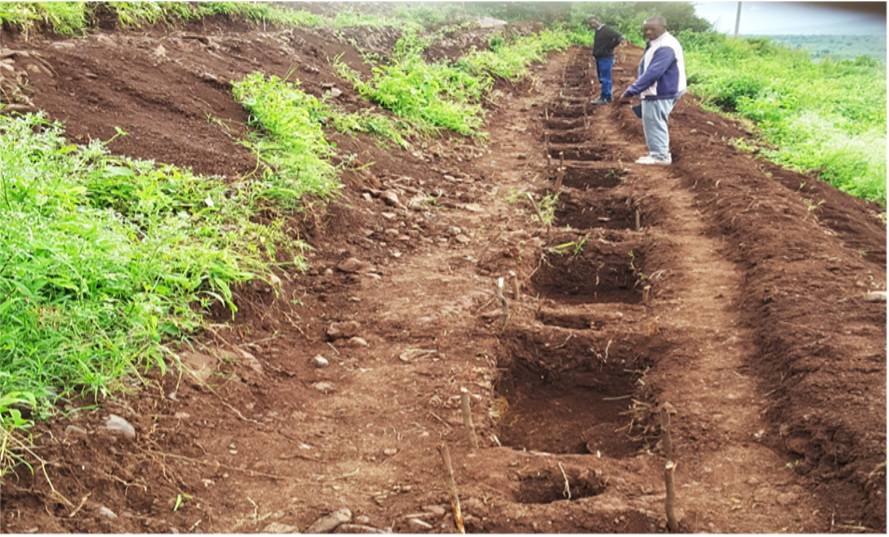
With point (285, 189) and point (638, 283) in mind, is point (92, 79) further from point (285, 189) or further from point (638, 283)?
point (638, 283)

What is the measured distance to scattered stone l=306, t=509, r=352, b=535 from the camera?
2146 mm

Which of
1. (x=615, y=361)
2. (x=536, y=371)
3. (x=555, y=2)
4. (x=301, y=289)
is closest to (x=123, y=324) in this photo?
(x=301, y=289)

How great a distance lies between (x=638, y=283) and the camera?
4.46m

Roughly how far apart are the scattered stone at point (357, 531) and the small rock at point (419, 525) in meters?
0.08

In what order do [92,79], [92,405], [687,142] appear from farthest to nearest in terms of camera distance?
[687,142] < [92,79] < [92,405]

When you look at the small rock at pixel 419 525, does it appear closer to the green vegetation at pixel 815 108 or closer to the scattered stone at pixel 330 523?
the scattered stone at pixel 330 523

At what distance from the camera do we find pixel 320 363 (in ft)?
11.1

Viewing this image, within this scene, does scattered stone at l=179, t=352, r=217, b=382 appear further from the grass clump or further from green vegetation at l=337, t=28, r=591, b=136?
green vegetation at l=337, t=28, r=591, b=136

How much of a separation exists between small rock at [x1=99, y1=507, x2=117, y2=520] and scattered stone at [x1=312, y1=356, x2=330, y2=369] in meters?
1.37

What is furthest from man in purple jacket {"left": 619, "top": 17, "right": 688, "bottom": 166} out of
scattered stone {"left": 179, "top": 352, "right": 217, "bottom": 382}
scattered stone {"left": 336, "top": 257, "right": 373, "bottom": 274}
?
scattered stone {"left": 179, "top": 352, "right": 217, "bottom": 382}

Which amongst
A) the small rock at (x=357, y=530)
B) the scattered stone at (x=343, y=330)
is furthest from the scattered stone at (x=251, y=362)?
the small rock at (x=357, y=530)

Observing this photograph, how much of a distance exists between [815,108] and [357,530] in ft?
A: 33.5

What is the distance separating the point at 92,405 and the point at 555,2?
31.6 m

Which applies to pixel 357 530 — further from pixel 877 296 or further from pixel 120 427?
pixel 877 296
